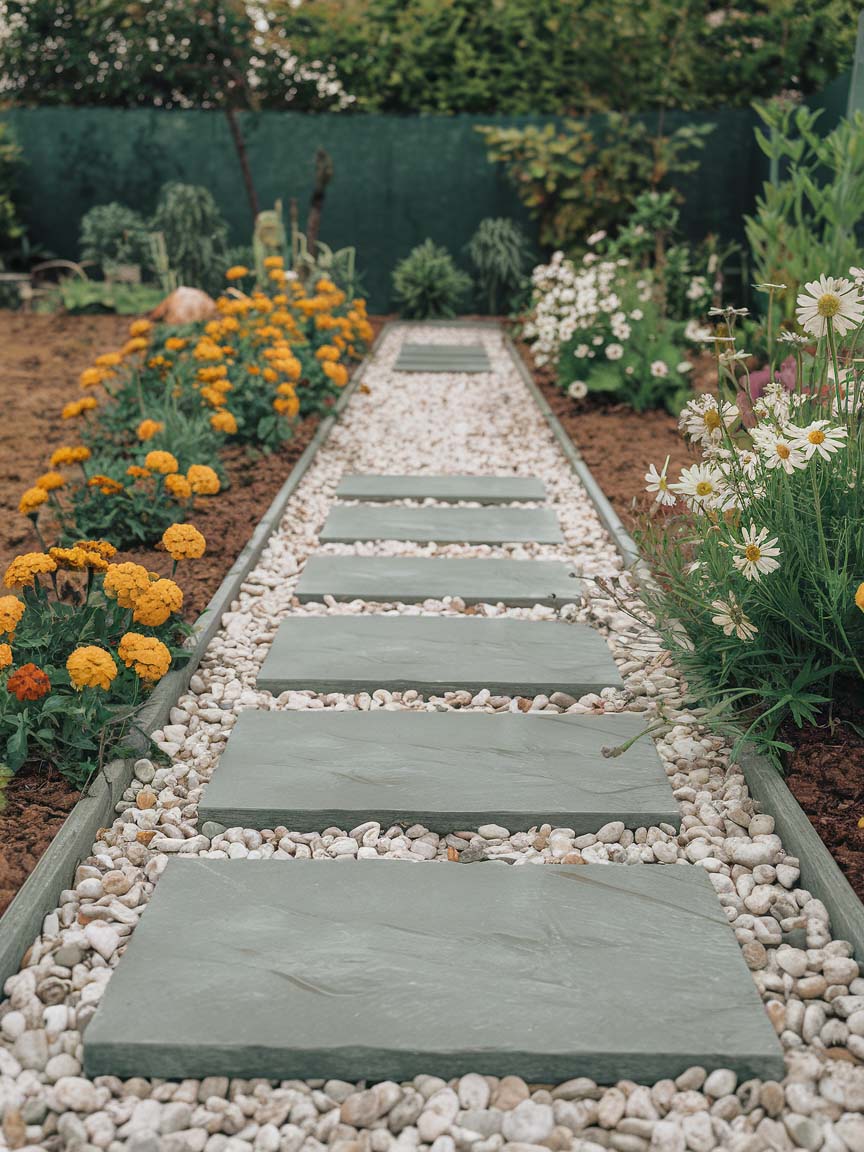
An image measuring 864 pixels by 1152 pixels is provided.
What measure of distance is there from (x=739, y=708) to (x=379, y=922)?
1094 mm

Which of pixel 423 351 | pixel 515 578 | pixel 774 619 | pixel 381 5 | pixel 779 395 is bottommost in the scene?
pixel 423 351

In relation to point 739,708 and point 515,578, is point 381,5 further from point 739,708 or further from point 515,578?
point 739,708

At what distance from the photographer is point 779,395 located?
7.70 ft

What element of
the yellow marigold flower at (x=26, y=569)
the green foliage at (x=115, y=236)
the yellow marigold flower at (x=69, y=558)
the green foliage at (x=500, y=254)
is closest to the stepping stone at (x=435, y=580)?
the yellow marigold flower at (x=69, y=558)

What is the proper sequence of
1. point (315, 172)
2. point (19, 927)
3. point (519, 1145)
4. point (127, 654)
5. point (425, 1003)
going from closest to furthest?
point (519, 1145) → point (425, 1003) → point (19, 927) → point (127, 654) → point (315, 172)

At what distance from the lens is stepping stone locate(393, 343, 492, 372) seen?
7.48m

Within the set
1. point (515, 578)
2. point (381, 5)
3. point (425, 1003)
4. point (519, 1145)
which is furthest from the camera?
point (381, 5)

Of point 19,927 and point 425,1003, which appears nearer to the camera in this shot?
point 425,1003

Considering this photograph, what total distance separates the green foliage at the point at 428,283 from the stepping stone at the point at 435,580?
269 inches

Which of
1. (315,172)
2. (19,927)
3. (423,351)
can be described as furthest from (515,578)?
(315,172)

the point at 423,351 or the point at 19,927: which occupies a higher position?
the point at 19,927

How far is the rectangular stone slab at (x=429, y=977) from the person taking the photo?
150cm

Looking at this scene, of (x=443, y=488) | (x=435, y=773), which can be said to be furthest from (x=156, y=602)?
(x=443, y=488)

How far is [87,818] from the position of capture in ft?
6.63
